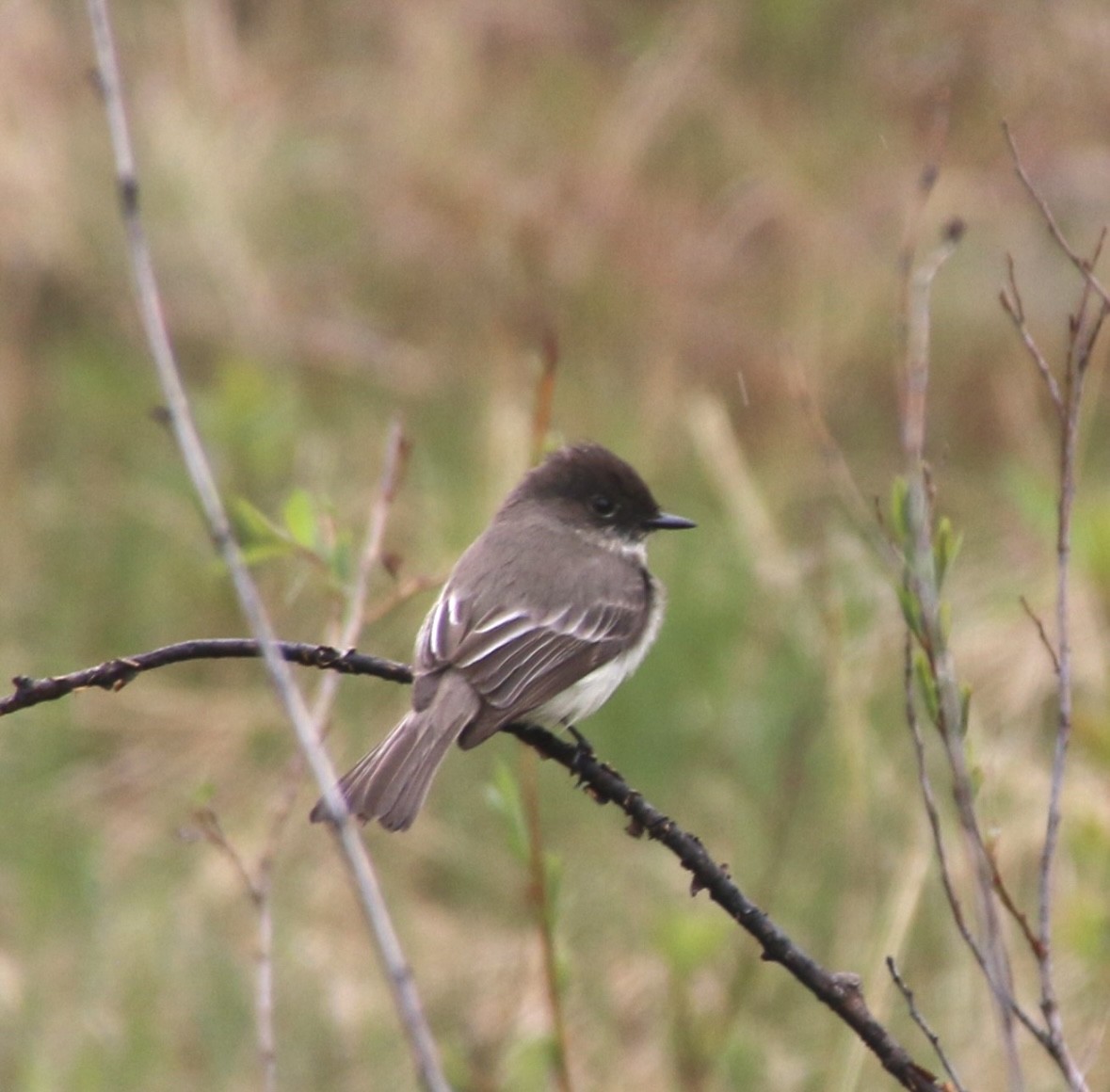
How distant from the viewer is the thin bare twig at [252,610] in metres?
1.48

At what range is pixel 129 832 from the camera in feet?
20.0

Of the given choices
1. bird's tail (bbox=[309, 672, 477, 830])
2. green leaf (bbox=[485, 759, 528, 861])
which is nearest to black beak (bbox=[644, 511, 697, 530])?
bird's tail (bbox=[309, 672, 477, 830])

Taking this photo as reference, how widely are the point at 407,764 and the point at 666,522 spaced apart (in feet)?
4.36

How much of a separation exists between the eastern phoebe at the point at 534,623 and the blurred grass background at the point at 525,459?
0.45 meters

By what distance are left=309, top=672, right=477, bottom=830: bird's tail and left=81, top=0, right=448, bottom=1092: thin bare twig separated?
4.03ft

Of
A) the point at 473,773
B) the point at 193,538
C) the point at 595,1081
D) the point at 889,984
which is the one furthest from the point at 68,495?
the point at 889,984

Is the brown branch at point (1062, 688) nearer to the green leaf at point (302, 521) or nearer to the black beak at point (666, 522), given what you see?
the green leaf at point (302, 521)

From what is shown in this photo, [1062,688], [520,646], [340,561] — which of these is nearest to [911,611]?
[1062,688]

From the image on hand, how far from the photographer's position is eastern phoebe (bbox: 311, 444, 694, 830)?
3.20 m

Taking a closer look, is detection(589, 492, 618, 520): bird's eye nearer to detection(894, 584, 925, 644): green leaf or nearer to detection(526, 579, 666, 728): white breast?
detection(526, 579, 666, 728): white breast

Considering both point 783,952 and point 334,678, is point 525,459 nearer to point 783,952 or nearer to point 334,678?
point 334,678

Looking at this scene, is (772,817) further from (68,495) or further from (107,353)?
(107,353)

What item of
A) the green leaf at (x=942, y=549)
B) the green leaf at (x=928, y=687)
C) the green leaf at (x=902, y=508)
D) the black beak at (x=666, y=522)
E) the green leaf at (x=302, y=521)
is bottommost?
the green leaf at (x=928, y=687)

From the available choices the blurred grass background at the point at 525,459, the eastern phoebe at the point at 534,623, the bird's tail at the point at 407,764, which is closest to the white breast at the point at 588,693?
the eastern phoebe at the point at 534,623
